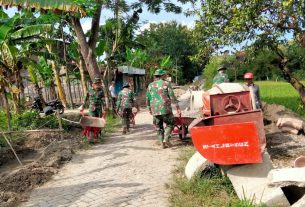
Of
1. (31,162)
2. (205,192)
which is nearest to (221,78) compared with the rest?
(205,192)

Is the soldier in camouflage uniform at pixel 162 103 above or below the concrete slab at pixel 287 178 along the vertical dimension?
above

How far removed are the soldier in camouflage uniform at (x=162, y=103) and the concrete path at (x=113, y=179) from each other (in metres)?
0.47

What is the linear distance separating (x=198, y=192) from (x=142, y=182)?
4.12 ft

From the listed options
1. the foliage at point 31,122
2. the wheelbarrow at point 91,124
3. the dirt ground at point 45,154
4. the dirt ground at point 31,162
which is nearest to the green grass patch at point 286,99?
the dirt ground at point 45,154

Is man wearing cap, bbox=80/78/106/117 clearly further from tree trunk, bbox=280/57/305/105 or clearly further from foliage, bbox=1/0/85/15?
tree trunk, bbox=280/57/305/105

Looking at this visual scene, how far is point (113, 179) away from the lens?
23.5 ft

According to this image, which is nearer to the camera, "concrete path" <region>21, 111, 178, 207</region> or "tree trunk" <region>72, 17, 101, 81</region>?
"concrete path" <region>21, 111, 178, 207</region>

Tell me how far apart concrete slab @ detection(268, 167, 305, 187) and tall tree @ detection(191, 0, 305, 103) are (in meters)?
4.67

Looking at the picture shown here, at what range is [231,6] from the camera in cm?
1014

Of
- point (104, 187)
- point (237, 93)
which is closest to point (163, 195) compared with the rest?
point (104, 187)

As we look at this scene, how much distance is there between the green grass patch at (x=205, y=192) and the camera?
5.46 metres

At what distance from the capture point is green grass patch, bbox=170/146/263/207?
5.46 m

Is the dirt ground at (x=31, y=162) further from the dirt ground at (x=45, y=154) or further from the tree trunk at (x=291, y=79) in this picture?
the tree trunk at (x=291, y=79)

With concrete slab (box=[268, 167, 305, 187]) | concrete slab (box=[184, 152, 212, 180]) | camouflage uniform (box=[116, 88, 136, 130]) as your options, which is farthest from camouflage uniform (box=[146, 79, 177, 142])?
concrete slab (box=[268, 167, 305, 187])
